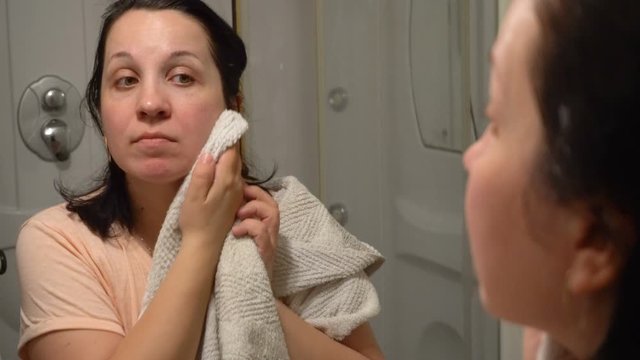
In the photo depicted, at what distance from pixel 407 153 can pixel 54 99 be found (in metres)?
0.72

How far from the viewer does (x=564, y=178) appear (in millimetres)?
393

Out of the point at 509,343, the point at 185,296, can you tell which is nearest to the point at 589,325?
the point at 185,296

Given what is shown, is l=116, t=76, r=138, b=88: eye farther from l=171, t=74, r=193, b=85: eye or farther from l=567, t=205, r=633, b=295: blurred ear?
l=567, t=205, r=633, b=295: blurred ear

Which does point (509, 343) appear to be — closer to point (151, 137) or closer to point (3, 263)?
point (151, 137)

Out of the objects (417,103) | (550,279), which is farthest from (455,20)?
(550,279)

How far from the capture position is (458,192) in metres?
1.46

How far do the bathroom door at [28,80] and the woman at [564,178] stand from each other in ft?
4.29

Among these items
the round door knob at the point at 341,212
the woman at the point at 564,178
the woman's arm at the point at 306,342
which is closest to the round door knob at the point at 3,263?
the round door knob at the point at 341,212

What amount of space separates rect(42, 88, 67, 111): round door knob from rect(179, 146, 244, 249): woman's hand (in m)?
0.79

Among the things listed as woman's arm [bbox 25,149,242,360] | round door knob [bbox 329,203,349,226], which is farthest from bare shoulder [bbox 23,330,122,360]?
round door knob [bbox 329,203,349,226]

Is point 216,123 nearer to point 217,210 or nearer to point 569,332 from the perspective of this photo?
point 217,210

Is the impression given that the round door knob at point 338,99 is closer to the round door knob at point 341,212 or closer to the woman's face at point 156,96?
the round door knob at point 341,212

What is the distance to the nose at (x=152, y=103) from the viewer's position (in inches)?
36.7

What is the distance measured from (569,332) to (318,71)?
1.44 metres
